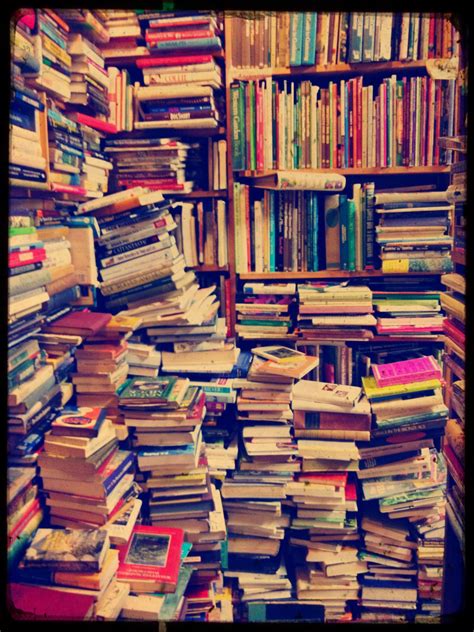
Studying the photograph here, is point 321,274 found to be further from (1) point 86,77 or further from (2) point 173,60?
(1) point 86,77

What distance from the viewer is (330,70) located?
97.2 inches

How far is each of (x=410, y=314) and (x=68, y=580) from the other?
5.67 feet

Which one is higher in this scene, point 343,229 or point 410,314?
point 343,229

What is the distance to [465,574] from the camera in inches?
50.1

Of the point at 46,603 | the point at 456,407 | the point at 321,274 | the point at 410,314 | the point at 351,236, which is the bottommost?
the point at 46,603

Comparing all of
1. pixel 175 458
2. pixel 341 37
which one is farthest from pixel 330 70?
pixel 175 458

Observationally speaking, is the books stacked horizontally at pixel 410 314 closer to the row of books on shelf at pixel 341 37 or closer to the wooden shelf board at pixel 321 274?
the wooden shelf board at pixel 321 274

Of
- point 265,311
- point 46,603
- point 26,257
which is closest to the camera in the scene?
point 46,603

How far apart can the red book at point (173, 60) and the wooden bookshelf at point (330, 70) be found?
150 millimetres

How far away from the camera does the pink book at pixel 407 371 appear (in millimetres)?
2406

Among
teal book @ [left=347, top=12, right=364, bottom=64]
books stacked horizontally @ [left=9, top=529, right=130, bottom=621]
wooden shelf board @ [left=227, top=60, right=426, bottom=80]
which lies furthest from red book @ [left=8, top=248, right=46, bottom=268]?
teal book @ [left=347, top=12, right=364, bottom=64]

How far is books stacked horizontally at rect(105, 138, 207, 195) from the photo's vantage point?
248 cm

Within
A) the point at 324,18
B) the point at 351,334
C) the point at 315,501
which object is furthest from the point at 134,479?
the point at 324,18

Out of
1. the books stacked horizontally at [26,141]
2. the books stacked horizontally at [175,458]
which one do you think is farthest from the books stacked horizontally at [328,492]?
the books stacked horizontally at [26,141]
